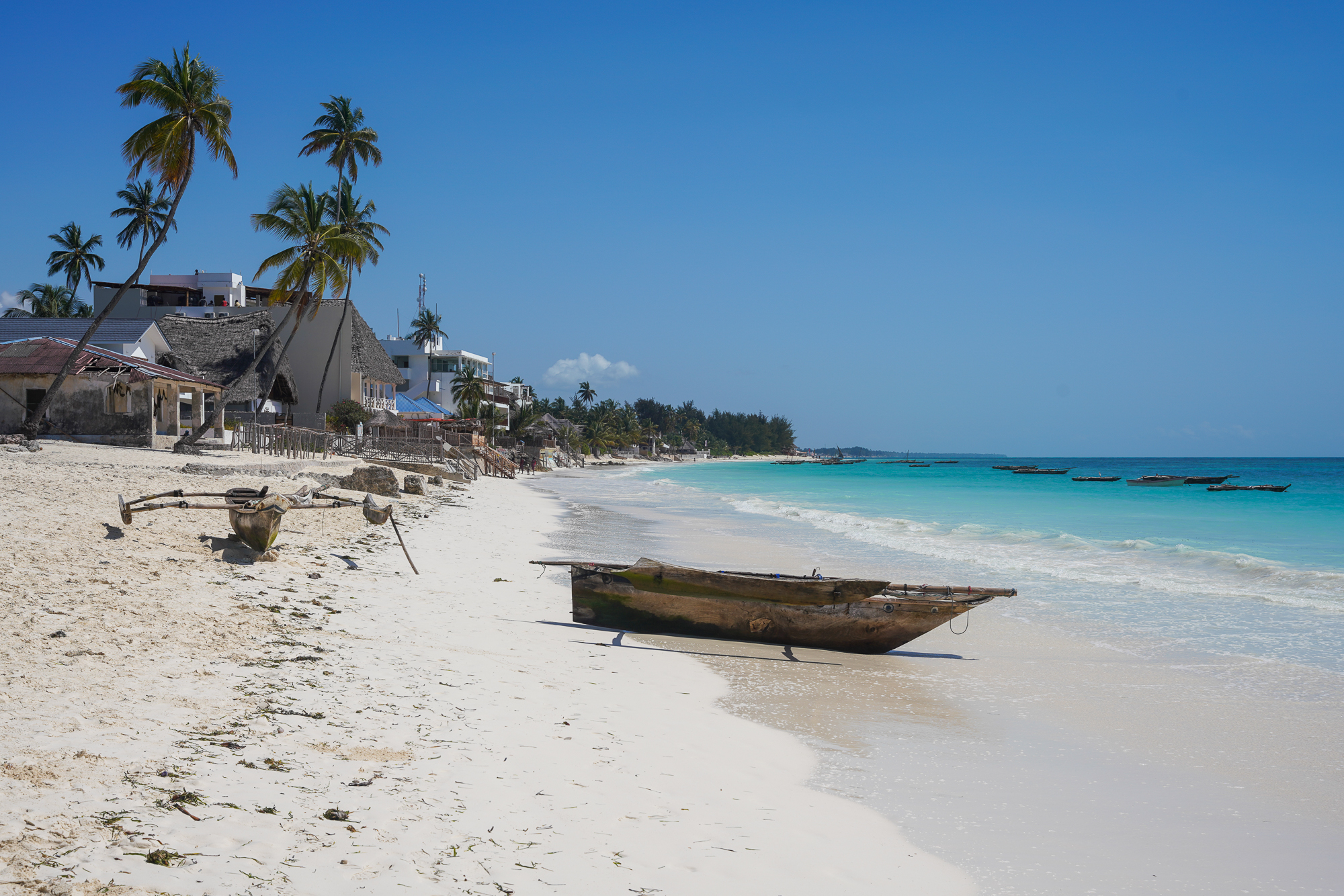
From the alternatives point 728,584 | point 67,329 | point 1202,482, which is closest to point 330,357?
point 67,329

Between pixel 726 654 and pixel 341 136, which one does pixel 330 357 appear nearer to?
pixel 341 136

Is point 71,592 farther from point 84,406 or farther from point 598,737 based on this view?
point 84,406

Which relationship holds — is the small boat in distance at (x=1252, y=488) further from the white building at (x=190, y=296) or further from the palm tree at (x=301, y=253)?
the white building at (x=190, y=296)

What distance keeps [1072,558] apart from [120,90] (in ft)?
83.1

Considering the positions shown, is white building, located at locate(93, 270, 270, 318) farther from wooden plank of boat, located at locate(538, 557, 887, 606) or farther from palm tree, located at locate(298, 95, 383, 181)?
wooden plank of boat, located at locate(538, 557, 887, 606)

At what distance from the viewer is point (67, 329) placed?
103 ft

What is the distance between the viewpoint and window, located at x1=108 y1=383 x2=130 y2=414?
74.6 ft

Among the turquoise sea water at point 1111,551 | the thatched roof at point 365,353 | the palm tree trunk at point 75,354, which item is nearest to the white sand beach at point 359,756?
the turquoise sea water at point 1111,551

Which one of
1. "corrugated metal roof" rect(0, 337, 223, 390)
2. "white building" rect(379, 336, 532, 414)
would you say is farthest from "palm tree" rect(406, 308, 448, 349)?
"corrugated metal roof" rect(0, 337, 223, 390)

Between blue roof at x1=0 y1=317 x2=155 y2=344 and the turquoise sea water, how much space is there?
1812cm

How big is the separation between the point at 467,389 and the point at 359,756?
55.1 metres

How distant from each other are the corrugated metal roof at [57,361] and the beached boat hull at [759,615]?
63.7 feet

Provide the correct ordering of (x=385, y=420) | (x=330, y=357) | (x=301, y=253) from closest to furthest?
(x=301, y=253) → (x=330, y=357) → (x=385, y=420)

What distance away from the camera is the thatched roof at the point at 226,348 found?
34.2 meters
